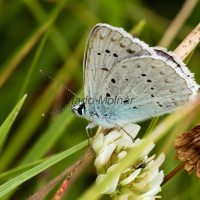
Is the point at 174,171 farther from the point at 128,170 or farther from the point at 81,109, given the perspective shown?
the point at 81,109

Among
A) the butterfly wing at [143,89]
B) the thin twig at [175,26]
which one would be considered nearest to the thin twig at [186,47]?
the butterfly wing at [143,89]

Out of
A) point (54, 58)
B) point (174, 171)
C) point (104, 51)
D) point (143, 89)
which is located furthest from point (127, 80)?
point (54, 58)

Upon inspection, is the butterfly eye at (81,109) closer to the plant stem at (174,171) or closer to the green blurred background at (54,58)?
the plant stem at (174,171)

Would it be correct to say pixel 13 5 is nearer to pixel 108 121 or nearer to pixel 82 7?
pixel 82 7

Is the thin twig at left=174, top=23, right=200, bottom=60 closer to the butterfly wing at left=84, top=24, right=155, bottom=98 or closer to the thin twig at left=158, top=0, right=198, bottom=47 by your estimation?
the butterfly wing at left=84, top=24, right=155, bottom=98

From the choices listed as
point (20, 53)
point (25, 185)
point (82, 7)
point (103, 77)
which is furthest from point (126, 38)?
point (82, 7)

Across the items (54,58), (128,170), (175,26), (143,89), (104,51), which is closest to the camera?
(128,170)

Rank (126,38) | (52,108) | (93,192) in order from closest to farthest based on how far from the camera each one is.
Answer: (93,192), (126,38), (52,108)
